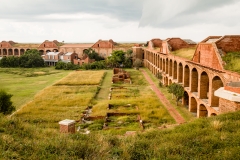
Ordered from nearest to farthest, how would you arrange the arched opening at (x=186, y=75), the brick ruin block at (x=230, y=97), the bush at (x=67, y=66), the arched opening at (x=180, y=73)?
1. the brick ruin block at (x=230, y=97)
2. the arched opening at (x=186, y=75)
3. the arched opening at (x=180, y=73)
4. the bush at (x=67, y=66)

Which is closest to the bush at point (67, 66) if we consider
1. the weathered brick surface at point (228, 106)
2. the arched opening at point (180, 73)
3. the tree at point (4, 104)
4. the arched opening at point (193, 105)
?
the arched opening at point (180, 73)

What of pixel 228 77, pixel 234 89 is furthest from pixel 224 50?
pixel 234 89

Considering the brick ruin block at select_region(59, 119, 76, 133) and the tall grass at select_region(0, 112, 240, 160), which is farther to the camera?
the brick ruin block at select_region(59, 119, 76, 133)

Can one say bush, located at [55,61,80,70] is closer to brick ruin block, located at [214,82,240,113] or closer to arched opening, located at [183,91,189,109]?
arched opening, located at [183,91,189,109]

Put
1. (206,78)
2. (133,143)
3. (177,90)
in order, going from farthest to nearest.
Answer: (177,90)
(206,78)
(133,143)

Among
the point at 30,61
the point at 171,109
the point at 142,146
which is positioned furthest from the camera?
the point at 30,61

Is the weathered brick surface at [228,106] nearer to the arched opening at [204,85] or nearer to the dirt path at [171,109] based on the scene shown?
the dirt path at [171,109]

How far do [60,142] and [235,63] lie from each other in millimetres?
11783

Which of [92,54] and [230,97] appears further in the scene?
[92,54]

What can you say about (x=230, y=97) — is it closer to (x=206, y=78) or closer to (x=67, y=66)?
(x=206, y=78)

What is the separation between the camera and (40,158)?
624 centimetres

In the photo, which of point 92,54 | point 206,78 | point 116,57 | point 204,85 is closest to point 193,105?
point 204,85

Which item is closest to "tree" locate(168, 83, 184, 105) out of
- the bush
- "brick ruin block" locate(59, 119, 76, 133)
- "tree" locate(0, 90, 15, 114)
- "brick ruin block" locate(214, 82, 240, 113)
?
"brick ruin block" locate(214, 82, 240, 113)

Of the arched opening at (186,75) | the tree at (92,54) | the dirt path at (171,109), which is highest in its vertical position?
the tree at (92,54)
